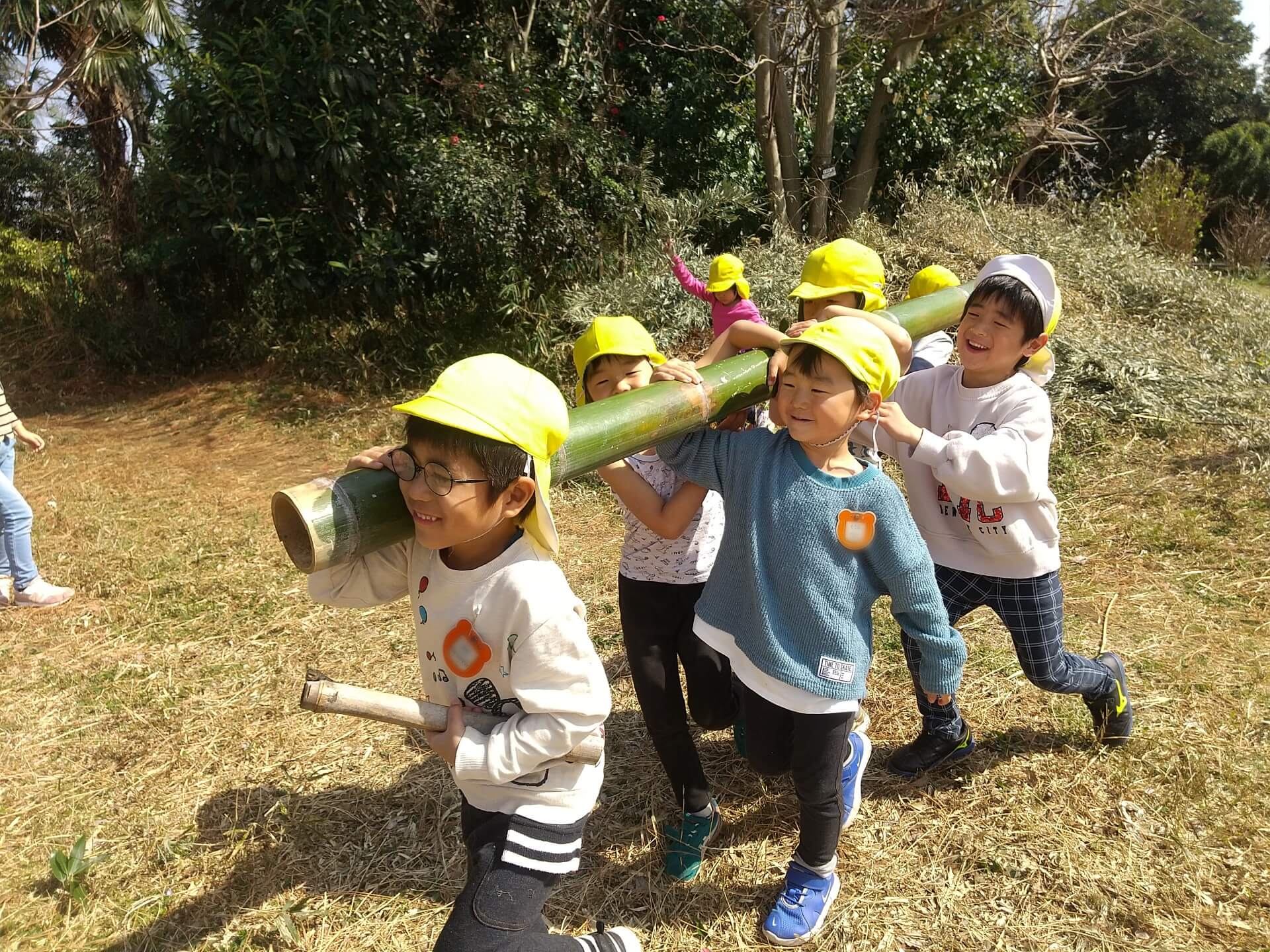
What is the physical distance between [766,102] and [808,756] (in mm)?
9279

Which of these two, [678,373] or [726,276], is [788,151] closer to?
[726,276]

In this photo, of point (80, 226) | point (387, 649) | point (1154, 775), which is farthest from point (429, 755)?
point (80, 226)

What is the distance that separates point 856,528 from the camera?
2.09m

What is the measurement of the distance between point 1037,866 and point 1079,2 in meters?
13.4

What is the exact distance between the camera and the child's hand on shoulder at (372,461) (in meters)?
1.73

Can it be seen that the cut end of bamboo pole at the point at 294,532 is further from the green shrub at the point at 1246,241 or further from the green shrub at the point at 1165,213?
the green shrub at the point at 1246,241

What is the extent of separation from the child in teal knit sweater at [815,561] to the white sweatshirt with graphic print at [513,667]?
0.50m

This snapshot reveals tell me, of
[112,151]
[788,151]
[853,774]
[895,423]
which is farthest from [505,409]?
[112,151]

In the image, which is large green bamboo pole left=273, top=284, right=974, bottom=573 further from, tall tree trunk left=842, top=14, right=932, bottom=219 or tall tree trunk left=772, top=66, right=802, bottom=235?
tall tree trunk left=842, top=14, right=932, bottom=219

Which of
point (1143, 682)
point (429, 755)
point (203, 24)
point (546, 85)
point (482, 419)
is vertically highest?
point (203, 24)

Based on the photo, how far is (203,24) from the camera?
30.0 ft

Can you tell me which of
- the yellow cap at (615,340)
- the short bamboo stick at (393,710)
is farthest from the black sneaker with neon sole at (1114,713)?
the short bamboo stick at (393,710)

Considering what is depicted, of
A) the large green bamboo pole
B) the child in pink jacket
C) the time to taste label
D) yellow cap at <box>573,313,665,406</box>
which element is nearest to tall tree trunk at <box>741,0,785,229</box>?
the child in pink jacket

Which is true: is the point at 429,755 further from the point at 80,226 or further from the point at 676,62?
the point at 80,226
